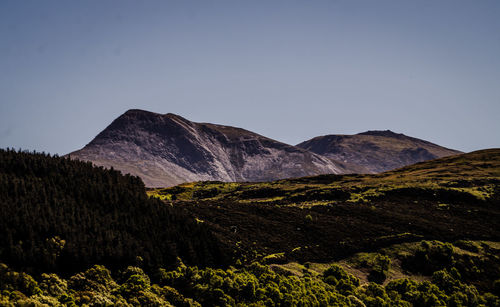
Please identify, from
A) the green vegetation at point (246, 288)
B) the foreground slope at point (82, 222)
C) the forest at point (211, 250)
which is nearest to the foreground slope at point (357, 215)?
the forest at point (211, 250)

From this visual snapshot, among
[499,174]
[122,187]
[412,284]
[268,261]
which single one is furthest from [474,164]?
[122,187]

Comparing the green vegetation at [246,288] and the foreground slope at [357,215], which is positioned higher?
the foreground slope at [357,215]

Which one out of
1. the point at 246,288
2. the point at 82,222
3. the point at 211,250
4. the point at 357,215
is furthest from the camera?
the point at 357,215

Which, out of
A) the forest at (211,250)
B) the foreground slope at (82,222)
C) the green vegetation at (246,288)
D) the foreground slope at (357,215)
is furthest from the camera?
the foreground slope at (357,215)

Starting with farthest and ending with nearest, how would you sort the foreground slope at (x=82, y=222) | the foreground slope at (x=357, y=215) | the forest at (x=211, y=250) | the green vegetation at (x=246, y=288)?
the foreground slope at (x=357, y=215) < the foreground slope at (x=82, y=222) < the forest at (x=211, y=250) < the green vegetation at (x=246, y=288)

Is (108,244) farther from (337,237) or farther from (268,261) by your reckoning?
(337,237)

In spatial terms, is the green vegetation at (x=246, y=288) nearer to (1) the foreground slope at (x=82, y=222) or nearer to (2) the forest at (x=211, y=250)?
(2) the forest at (x=211, y=250)

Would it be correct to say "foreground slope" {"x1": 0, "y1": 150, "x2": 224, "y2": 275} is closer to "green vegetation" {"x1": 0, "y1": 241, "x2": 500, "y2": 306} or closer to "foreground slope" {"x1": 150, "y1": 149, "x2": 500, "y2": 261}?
"green vegetation" {"x1": 0, "y1": 241, "x2": 500, "y2": 306}

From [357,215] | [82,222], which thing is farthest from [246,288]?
[357,215]

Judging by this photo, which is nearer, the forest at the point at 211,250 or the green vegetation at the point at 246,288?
the green vegetation at the point at 246,288

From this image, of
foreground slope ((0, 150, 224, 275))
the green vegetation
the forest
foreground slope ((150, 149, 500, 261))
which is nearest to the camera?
the green vegetation

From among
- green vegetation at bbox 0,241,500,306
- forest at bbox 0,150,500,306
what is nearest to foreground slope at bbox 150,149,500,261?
forest at bbox 0,150,500,306

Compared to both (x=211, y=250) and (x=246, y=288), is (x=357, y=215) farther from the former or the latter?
(x=246, y=288)

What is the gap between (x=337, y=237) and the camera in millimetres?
54750
